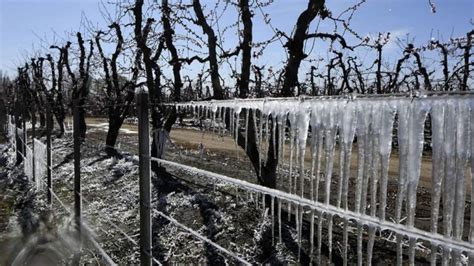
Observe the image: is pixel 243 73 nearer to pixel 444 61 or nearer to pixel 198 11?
pixel 198 11

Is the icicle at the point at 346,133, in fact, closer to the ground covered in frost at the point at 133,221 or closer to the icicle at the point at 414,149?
the icicle at the point at 414,149

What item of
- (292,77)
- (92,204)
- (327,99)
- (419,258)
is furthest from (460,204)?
(92,204)

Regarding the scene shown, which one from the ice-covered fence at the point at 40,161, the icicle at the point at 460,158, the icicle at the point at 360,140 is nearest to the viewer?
the icicle at the point at 460,158

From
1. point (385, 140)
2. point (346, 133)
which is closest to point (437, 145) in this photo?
point (385, 140)

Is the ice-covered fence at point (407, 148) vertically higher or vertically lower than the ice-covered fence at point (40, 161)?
higher

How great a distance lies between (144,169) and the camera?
2.52 metres

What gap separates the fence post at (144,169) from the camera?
2.50 metres

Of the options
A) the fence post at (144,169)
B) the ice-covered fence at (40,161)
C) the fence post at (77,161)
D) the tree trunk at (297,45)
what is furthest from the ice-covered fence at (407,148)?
the ice-covered fence at (40,161)

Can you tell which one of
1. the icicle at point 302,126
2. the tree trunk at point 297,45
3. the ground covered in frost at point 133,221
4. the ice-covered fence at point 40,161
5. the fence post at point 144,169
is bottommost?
the ground covered in frost at point 133,221

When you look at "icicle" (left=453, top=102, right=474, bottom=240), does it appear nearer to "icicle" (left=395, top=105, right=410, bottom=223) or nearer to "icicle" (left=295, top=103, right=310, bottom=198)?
"icicle" (left=395, top=105, right=410, bottom=223)

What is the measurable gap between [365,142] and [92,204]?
557cm

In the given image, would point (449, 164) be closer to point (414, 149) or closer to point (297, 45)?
point (414, 149)

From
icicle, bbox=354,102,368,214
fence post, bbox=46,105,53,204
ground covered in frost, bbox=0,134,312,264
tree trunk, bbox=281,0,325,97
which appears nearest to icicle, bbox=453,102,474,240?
icicle, bbox=354,102,368,214

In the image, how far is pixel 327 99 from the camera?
48.1 inches
